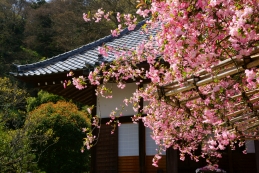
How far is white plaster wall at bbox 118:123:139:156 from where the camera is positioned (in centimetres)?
→ 662

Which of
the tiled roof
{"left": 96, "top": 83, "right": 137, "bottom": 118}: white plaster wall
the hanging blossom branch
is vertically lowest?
the hanging blossom branch

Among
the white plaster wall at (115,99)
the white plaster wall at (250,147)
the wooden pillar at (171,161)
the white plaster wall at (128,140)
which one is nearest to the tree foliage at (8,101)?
the white plaster wall at (115,99)

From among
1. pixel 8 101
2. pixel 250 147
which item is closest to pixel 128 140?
pixel 250 147

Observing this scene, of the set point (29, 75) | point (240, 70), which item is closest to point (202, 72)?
point (240, 70)

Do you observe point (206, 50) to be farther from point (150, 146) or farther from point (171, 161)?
point (150, 146)

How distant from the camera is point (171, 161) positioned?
610 cm

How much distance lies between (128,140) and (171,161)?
96 centimetres

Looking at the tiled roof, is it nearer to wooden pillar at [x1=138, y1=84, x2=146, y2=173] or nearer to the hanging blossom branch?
wooden pillar at [x1=138, y1=84, x2=146, y2=173]

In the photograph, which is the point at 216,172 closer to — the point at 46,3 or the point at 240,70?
the point at 240,70

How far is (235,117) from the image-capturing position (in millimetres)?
3445

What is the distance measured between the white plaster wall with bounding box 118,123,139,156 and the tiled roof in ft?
4.17

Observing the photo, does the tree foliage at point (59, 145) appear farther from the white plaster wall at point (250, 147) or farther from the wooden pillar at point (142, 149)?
the white plaster wall at point (250, 147)

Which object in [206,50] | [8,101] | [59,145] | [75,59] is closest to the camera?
[206,50]

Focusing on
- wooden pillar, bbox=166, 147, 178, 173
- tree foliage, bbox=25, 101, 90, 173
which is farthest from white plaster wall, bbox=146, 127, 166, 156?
tree foliage, bbox=25, 101, 90, 173
